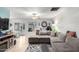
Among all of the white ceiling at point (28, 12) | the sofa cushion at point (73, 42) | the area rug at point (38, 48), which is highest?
the white ceiling at point (28, 12)

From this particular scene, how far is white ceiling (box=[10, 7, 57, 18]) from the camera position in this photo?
225cm

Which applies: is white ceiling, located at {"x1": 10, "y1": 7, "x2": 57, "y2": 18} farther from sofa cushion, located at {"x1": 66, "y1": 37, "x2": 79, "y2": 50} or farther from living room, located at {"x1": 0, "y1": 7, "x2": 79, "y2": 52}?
sofa cushion, located at {"x1": 66, "y1": 37, "x2": 79, "y2": 50}

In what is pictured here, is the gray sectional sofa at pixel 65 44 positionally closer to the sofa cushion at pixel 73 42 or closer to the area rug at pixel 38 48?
the sofa cushion at pixel 73 42

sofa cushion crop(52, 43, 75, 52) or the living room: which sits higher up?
the living room

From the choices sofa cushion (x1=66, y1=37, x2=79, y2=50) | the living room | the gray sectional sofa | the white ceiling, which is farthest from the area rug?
the white ceiling

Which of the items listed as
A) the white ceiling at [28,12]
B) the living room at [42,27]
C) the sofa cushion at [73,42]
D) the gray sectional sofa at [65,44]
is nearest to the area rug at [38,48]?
the living room at [42,27]

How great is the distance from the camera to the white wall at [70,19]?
224cm

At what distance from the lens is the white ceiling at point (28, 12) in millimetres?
2248

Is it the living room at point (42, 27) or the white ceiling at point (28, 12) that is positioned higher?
the white ceiling at point (28, 12)

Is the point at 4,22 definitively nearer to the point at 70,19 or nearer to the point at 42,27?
the point at 42,27

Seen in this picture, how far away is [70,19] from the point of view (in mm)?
2238

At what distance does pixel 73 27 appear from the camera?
224cm
